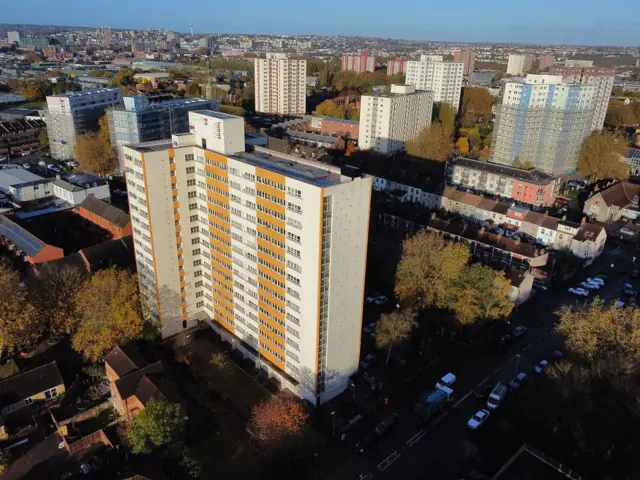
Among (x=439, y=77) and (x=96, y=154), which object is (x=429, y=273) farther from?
(x=439, y=77)

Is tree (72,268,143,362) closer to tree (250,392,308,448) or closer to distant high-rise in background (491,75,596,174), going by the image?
tree (250,392,308,448)

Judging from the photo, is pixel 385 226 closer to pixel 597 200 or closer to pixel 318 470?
pixel 597 200

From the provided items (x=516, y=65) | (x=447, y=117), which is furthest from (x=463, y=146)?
(x=516, y=65)

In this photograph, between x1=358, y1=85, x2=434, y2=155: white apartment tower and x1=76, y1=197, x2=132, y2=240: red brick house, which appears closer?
x1=76, y1=197, x2=132, y2=240: red brick house

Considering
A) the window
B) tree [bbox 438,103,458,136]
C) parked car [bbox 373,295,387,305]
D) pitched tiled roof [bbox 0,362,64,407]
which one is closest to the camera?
pitched tiled roof [bbox 0,362,64,407]

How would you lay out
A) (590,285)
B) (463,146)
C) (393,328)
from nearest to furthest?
(393,328) < (590,285) < (463,146)

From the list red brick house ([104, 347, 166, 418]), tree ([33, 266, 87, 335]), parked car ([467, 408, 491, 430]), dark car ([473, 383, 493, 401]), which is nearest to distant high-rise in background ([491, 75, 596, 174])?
dark car ([473, 383, 493, 401])

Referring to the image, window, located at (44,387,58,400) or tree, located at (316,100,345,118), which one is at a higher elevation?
tree, located at (316,100,345,118)

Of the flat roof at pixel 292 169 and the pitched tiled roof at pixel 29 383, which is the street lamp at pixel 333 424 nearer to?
the flat roof at pixel 292 169
